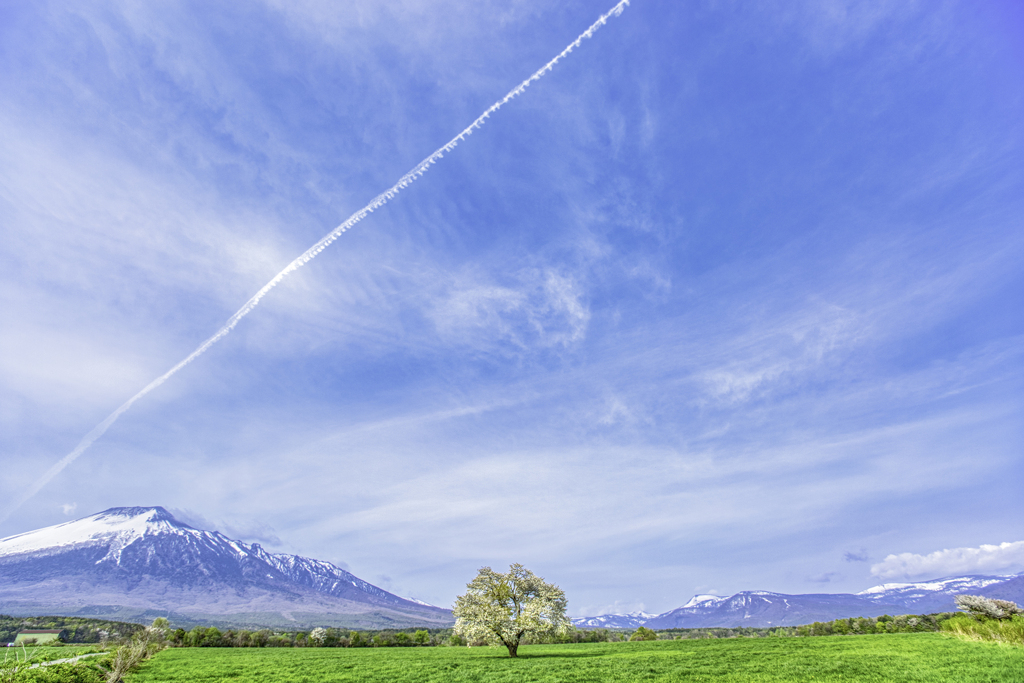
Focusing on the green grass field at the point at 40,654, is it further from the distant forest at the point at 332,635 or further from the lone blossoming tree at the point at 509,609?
the distant forest at the point at 332,635

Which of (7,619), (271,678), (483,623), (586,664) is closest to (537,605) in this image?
(483,623)

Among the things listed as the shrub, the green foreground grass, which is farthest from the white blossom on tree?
the green foreground grass

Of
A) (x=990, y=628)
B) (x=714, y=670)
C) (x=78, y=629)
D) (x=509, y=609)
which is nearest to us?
(x=714, y=670)

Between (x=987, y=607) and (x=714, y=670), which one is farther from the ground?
(x=987, y=607)

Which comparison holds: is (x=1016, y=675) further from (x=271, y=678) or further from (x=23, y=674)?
(x=23, y=674)

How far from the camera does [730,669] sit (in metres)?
37.4

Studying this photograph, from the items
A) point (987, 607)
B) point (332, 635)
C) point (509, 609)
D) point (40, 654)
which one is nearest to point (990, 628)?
point (987, 607)

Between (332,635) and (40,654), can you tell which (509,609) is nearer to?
(40,654)

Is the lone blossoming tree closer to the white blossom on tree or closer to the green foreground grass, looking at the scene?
the green foreground grass

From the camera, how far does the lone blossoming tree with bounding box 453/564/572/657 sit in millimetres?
52875

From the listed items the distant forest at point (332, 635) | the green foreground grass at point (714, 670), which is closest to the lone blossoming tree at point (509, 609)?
the green foreground grass at point (714, 670)

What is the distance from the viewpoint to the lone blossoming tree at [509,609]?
52875 mm

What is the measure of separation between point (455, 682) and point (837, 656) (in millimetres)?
36338

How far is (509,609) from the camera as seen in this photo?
54.7 metres
